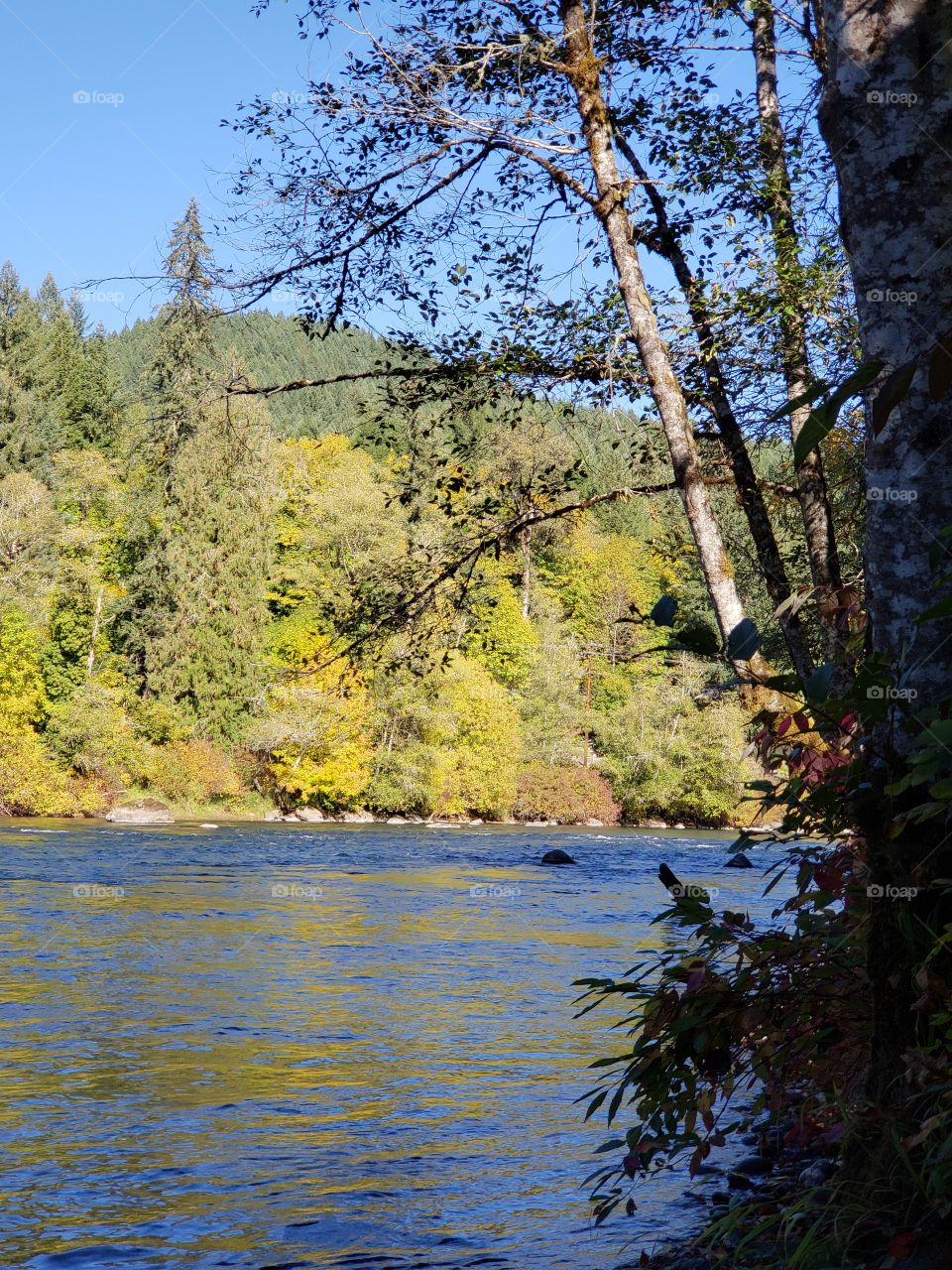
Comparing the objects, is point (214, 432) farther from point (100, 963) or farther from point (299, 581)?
point (299, 581)

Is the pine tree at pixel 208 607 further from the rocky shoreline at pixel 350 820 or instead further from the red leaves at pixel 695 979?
the red leaves at pixel 695 979

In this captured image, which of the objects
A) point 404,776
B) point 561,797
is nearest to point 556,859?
point 404,776

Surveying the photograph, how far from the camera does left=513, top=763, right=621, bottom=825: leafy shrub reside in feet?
153

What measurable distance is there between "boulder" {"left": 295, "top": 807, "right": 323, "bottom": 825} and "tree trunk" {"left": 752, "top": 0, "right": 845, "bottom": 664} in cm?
3564

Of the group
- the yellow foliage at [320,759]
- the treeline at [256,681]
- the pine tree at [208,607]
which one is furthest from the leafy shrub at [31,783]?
the pine tree at [208,607]

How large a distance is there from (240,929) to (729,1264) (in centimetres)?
1068

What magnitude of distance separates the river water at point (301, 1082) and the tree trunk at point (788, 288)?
2.98 m

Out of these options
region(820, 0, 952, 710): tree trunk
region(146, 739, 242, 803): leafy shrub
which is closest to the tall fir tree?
region(146, 739, 242, 803): leafy shrub

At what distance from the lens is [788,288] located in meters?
6.34

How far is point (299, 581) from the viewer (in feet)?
150

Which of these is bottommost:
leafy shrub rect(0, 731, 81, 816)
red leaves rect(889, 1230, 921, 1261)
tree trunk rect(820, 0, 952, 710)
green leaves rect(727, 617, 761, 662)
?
leafy shrub rect(0, 731, 81, 816)

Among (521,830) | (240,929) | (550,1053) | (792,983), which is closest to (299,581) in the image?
(521,830)

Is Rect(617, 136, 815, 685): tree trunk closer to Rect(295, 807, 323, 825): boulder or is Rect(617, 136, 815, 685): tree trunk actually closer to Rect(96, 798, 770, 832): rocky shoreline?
Rect(96, 798, 770, 832): rocky shoreline

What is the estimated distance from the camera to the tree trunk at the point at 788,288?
6.35m
